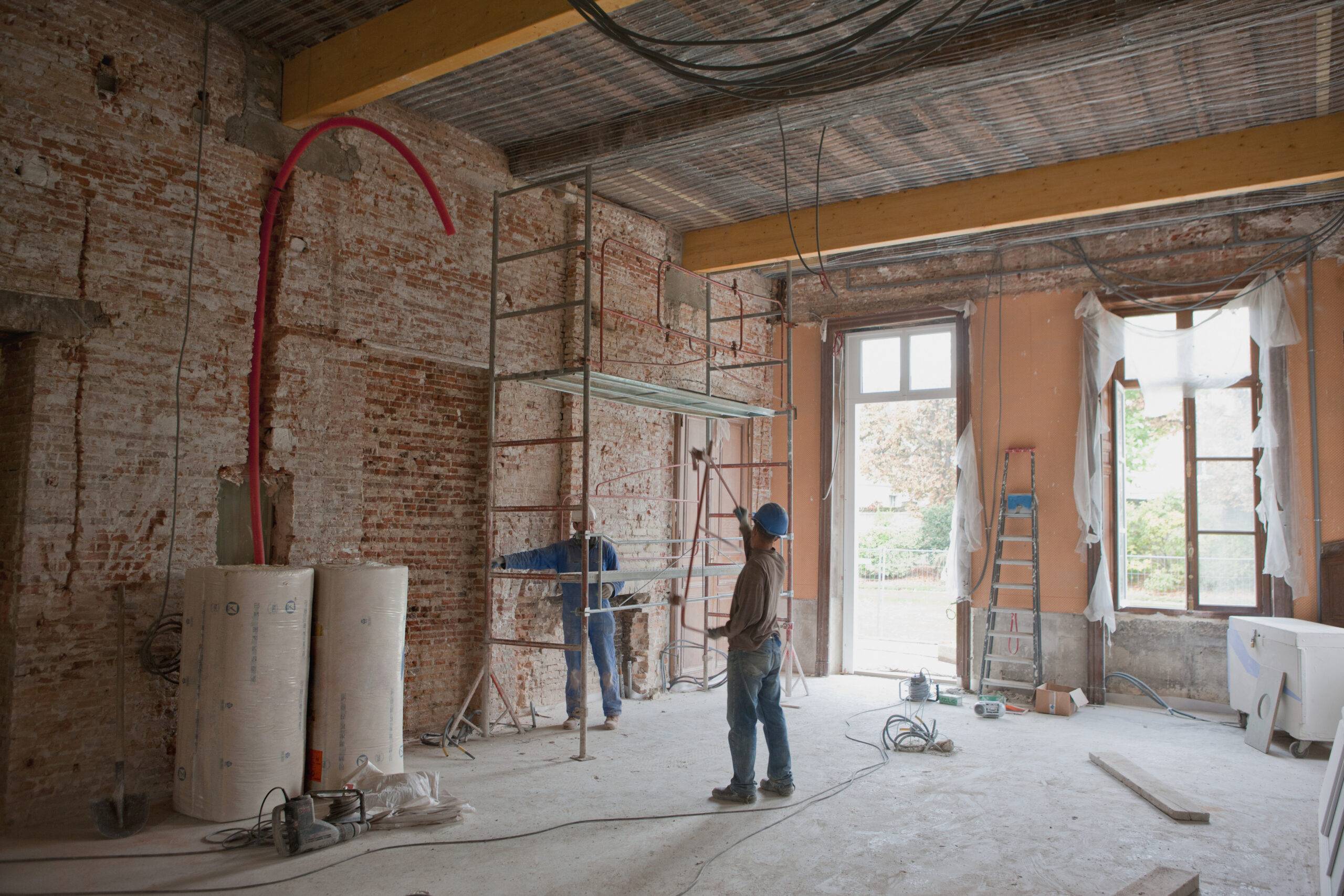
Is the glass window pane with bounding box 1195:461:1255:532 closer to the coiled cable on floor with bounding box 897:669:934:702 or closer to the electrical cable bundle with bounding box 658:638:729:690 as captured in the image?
the coiled cable on floor with bounding box 897:669:934:702

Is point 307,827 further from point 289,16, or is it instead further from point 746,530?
point 289,16

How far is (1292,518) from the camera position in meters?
7.15

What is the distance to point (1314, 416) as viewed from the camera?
717 cm

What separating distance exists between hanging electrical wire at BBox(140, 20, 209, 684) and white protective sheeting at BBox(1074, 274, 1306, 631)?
279 inches

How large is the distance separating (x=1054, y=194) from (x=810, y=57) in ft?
11.5

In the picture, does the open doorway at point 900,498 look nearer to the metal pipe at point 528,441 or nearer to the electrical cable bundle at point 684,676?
the electrical cable bundle at point 684,676

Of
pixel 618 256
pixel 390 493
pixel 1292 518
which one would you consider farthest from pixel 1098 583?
pixel 390 493

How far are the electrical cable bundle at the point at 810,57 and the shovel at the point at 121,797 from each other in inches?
146

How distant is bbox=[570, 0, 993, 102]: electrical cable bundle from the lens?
12.6ft

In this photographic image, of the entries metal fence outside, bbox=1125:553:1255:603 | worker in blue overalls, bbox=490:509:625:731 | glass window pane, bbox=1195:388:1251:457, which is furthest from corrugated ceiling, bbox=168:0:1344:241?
metal fence outside, bbox=1125:553:1255:603

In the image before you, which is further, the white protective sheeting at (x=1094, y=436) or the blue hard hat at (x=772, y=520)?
the white protective sheeting at (x=1094, y=436)

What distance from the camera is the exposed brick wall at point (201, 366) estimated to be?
4230 millimetres

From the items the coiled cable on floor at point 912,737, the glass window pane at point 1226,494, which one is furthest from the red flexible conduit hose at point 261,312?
the glass window pane at point 1226,494

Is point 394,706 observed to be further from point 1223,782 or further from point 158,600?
point 1223,782
